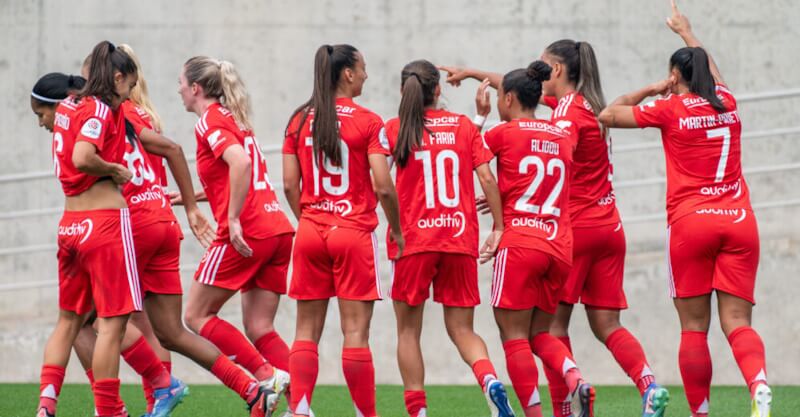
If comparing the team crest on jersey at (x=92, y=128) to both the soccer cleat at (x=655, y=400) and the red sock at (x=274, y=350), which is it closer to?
the red sock at (x=274, y=350)

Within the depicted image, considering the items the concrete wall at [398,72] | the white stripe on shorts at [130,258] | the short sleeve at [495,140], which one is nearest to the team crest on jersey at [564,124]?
the short sleeve at [495,140]

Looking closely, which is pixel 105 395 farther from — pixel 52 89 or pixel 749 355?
pixel 749 355

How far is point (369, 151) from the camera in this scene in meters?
5.40

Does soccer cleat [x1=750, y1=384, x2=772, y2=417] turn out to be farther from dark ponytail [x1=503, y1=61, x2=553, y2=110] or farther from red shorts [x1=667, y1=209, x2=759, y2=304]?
dark ponytail [x1=503, y1=61, x2=553, y2=110]

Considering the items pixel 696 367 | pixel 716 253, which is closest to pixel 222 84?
pixel 716 253

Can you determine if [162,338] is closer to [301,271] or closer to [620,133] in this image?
[301,271]

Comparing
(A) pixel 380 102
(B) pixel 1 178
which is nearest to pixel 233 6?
(A) pixel 380 102

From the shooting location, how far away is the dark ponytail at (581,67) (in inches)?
243

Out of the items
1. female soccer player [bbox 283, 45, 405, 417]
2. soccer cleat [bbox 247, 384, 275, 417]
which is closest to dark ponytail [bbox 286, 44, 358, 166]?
female soccer player [bbox 283, 45, 405, 417]

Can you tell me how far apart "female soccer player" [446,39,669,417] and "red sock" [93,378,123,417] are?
223cm

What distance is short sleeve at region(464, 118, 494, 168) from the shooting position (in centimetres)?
566

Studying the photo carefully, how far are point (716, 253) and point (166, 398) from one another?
2.88m

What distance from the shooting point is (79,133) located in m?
5.23

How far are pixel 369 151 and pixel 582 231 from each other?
4.53 ft
